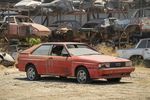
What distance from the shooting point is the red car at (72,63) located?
50.5ft

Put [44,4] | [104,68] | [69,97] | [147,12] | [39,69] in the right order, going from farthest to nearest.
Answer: [44,4] < [147,12] < [39,69] < [104,68] < [69,97]

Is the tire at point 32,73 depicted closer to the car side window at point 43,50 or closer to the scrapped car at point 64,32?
the car side window at point 43,50

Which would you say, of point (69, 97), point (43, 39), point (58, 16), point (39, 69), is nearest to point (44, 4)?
point (58, 16)

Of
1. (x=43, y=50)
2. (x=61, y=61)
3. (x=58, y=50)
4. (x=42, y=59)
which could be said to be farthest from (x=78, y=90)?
(x=43, y=50)

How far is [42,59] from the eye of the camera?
1714cm

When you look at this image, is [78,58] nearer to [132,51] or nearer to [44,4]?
[132,51]

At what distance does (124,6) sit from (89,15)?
3.11 metres

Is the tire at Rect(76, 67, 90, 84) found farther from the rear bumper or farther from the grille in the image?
the grille

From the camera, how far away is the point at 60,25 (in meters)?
33.3

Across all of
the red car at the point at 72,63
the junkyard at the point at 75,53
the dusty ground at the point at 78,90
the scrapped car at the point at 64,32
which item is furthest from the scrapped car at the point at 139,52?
the scrapped car at the point at 64,32

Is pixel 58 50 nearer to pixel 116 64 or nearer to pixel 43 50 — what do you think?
pixel 43 50

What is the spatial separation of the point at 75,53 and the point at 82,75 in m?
1.05

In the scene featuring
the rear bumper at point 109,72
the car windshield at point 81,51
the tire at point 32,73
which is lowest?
the tire at point 32,73

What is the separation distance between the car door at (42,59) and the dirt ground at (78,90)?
0.48 meters
